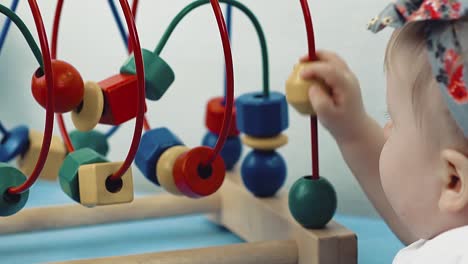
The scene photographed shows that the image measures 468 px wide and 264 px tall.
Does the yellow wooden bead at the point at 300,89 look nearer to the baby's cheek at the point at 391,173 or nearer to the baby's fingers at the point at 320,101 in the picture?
the baby's fingers at the point at 320,101

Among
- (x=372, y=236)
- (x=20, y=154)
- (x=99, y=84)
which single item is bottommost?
(x=372, y=236)

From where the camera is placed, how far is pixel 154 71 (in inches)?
31.9

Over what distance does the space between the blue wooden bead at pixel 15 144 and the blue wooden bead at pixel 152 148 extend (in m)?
0.16

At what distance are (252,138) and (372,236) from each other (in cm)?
22

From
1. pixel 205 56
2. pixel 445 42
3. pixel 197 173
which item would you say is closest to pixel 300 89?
pixel 197 173

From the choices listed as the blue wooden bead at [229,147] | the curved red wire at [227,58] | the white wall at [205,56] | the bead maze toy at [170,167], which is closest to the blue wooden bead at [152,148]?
the bead maze toy at [170,167]

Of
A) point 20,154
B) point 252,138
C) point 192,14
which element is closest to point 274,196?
point 252,138

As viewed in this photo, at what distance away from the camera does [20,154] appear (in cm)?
96

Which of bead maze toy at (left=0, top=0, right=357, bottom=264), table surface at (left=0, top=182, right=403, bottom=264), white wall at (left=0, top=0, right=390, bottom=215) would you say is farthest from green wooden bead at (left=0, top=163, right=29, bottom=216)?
white wall at (left=0, top=0, right=390, bottom=215)

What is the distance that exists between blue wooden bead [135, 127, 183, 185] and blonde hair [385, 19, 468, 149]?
0.28 meters

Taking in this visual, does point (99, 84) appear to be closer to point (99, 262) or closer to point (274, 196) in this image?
point (99, 262)

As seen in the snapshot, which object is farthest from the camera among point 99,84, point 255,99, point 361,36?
point 361,36

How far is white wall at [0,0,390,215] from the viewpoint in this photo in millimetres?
1179

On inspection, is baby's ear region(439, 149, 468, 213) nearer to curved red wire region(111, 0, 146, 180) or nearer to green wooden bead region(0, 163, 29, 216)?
curved red wire region(111, 0, 146, 180)
